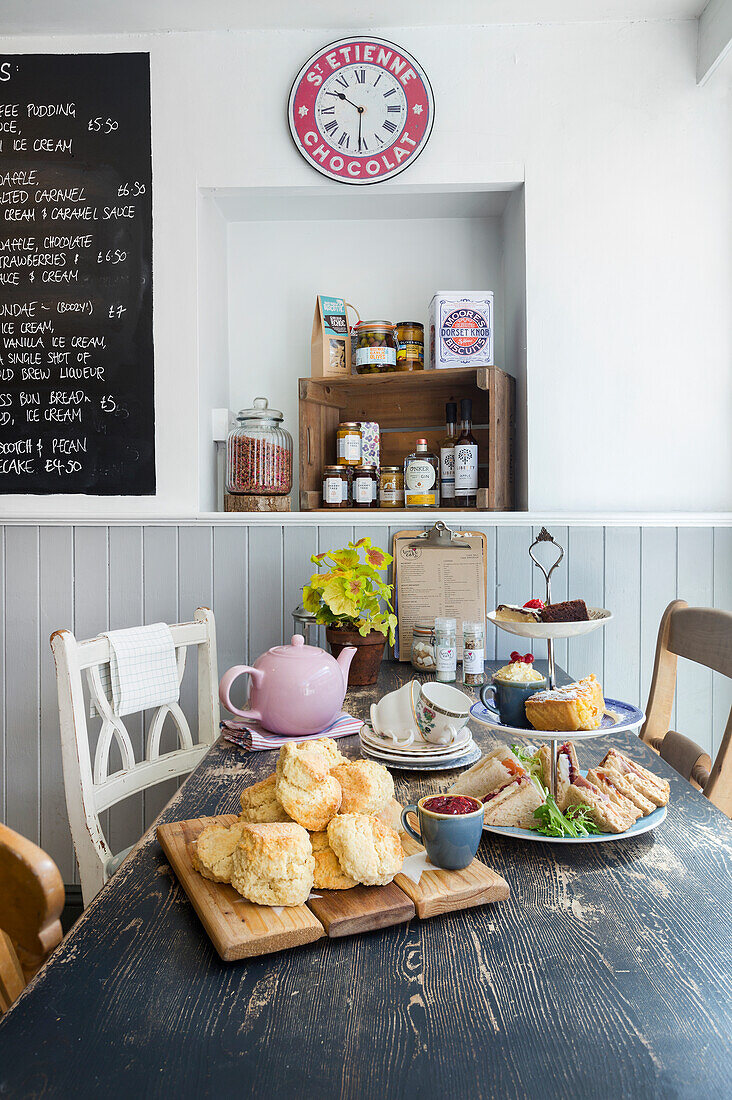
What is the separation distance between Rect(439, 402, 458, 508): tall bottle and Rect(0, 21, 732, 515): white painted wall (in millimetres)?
220

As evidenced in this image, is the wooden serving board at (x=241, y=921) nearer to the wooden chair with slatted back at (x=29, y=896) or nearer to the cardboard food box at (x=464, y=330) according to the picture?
the wooden chair with slatted back at (x=29, y=896)

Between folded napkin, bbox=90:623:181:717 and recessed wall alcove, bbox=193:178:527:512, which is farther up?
recessed wall alcove, bbox=193:178:527:512

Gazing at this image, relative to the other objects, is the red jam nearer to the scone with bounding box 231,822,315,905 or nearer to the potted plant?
the scone with bounding box 231,822,315,905

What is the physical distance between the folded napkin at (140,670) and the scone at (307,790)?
718mm

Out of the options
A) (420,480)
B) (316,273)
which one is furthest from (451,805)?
(316,273)

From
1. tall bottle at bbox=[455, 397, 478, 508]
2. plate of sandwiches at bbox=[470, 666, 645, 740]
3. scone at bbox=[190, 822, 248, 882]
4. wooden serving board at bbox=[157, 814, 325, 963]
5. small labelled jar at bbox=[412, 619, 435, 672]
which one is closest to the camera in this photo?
wooden serving board at bbox=[157, 814, 325, 963]

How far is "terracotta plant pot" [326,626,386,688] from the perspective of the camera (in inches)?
65.4

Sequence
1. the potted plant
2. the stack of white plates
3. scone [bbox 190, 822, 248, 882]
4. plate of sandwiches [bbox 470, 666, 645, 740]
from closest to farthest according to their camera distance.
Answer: scone [bbox 190, 822, 248, 882]
plate of sandwiches [bbox 470, 666, 645, 740]
the stack of white plates
the potted plant

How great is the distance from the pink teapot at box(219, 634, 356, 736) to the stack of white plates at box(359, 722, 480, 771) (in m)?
0.12

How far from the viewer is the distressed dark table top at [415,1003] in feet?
1.78

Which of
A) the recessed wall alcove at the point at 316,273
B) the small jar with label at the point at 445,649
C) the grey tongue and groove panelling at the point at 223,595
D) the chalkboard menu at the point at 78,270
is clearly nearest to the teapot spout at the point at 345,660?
the small jar with label at the point at 445,649

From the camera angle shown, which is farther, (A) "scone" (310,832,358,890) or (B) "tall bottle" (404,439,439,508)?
(B) "tall bottle" (404,439,439,508)

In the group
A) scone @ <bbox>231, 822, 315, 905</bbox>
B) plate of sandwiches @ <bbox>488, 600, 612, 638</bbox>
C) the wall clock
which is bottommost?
scone @ <bbox>231, 822, 315, 905</bbox>

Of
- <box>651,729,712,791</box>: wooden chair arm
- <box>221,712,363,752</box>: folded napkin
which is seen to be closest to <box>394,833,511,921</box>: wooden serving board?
<box>221,712,363,752</box>: folded napkin
